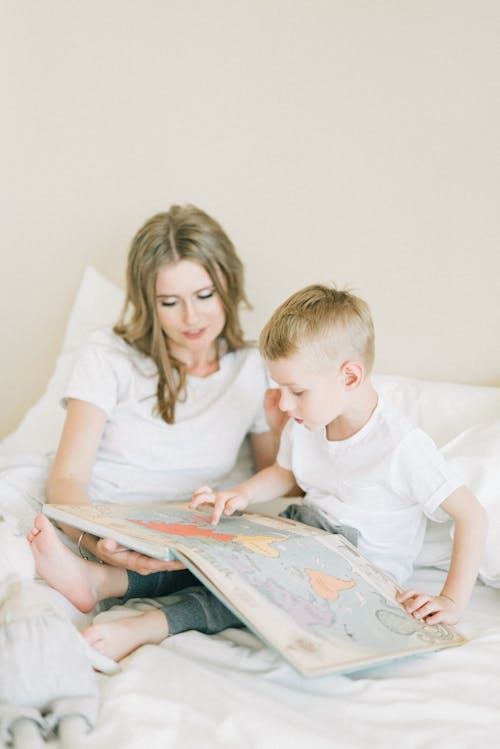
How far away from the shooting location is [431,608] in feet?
3.32

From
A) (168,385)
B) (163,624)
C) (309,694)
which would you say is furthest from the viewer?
(168,385)

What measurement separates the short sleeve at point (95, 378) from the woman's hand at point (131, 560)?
1.16 feet

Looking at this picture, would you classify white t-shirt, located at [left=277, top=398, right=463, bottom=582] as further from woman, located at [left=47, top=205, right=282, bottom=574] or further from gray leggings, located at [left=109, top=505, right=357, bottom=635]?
woman, located at [left=47, top=205, right=282, bottom=574]

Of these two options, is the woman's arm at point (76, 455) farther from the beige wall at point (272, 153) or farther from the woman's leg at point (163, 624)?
the beige wall at point (272, 153)

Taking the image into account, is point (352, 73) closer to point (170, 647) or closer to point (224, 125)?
point (224, 125)

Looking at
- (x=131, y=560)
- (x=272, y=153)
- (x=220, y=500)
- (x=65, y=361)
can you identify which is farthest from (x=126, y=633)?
(x=272, y=153)

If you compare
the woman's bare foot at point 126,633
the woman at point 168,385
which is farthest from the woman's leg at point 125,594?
the woman at point 168,385

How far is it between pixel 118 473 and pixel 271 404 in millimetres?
310

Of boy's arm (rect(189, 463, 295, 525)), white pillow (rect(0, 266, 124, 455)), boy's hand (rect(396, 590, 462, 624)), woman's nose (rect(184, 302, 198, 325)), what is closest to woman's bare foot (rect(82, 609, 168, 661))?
boy's arm (rect(189, 463, 295, 525))

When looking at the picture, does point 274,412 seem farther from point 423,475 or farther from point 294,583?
point 294,583

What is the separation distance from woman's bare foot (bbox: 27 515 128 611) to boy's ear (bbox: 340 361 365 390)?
458 mm

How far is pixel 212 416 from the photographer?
149 centimetres

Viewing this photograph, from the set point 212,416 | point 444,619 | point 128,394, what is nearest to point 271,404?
point 212,416

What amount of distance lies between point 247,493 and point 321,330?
1.02 feet
